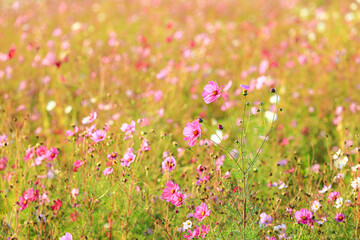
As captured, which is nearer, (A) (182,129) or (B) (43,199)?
(B) (43,199)

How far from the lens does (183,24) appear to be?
20.7 ft

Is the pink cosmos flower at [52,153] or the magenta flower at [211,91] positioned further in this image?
the pink cosmos flower at [52,153]

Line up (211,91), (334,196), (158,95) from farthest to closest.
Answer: (158,95), (334,196), (211,91)

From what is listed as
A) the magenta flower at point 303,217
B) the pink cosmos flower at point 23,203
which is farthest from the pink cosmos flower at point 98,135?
the magenta flower at point 303,217

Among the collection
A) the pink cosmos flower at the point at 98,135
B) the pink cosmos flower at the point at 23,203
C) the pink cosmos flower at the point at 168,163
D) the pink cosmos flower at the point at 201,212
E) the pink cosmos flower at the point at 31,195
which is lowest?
the pink cosmos flower at the point at 23,203

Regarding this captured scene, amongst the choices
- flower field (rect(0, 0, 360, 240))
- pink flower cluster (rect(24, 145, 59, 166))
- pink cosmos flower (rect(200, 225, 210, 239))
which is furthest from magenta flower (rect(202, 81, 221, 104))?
pink flower cluster (rect(24, 145, 59, 166))

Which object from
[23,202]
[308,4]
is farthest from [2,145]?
[308,4]

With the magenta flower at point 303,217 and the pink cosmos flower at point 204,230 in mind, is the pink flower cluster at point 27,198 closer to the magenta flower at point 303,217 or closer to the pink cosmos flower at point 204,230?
the pink cosmos flower at point 204,230

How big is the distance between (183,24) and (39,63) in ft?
8.99

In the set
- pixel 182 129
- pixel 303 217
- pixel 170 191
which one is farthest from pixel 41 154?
pixel 303 217

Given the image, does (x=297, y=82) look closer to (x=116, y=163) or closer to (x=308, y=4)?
(x=116, y=163)

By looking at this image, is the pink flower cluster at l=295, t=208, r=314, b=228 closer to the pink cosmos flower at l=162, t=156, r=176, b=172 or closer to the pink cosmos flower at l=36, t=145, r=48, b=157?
the pink cosmos flower at l=162, t=156, r=176, b=172

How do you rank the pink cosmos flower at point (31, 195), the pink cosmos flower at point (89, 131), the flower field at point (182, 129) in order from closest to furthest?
the flower field at point (182, 129) → the pink cosmos flower at point (31, 195) → the pink cosmos flower at point (89, 131)

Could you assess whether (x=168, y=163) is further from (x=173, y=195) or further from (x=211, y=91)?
(x=211, y=91)
